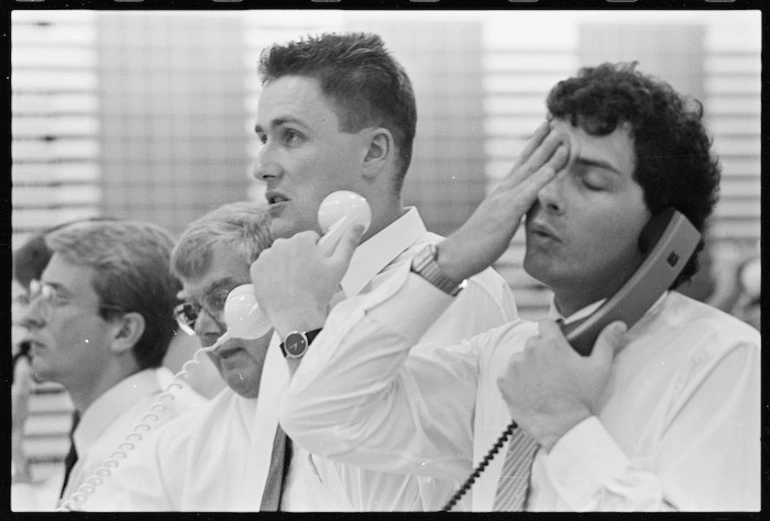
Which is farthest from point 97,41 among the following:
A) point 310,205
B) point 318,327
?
point 318,327

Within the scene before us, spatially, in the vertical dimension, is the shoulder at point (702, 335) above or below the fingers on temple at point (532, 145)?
below

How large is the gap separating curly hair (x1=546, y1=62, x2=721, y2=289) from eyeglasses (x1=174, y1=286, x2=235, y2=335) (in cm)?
66

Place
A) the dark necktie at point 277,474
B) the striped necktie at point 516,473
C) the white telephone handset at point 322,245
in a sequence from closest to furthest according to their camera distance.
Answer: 1. the striped necktie at point 516,473
2. the white telephone handset at point 322,245
3. the dark necktie at point 277,474

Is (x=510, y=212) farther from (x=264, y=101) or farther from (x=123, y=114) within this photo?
(x=123, y=114)

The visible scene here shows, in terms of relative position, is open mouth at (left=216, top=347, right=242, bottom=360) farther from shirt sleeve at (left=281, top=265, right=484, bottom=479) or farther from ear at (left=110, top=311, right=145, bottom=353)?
shirt sleeve at (left=281, top=265, right=484, bottom=479)

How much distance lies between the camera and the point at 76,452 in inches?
90.7

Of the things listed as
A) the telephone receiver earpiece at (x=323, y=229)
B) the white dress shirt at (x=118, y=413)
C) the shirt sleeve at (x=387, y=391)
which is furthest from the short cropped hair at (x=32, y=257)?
the shirt sleeve at (x=387, y=391)

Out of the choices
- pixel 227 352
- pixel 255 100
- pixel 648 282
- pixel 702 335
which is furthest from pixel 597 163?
pixel 227 352

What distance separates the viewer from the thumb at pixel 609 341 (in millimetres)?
1880

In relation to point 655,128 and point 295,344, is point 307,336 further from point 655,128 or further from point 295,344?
point 655,128

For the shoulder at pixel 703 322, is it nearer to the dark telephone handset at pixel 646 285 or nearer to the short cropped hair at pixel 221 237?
the dark telephone handset at pixel 646 285

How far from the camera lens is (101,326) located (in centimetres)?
234

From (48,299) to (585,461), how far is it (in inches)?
42.1

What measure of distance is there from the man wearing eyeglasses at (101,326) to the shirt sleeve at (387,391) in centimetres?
48
